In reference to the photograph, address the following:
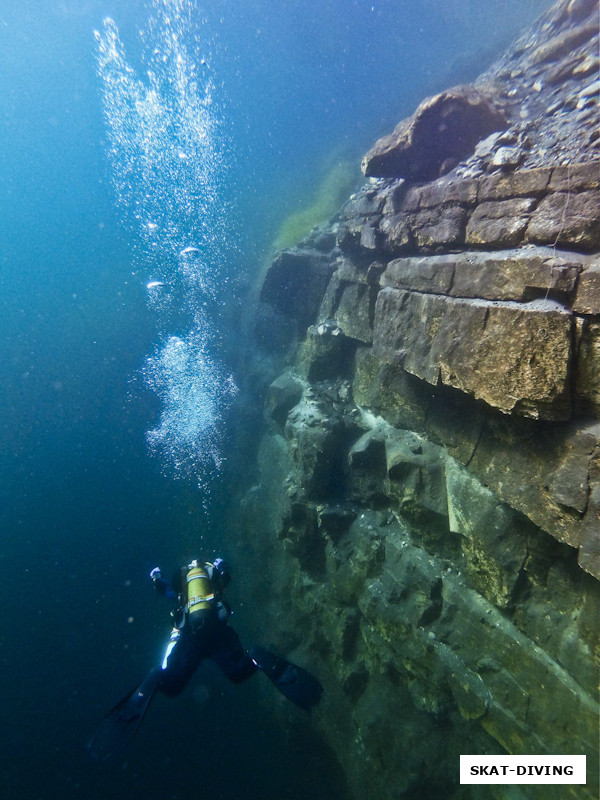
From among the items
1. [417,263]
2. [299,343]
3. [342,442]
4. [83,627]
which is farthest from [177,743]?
[417,263]

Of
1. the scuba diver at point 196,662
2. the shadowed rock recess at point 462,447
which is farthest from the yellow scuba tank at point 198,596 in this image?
the shadowed rock recess at point 462,447

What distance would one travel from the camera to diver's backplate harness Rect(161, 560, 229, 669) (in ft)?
17.3

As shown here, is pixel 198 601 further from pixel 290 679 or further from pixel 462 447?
pixel 462 447

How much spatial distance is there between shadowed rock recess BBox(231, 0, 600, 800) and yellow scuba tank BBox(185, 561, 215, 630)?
239 cm

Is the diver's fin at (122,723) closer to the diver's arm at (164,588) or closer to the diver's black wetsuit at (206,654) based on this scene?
the diver's black wetsuit at (206,654)

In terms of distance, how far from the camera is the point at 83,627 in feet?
46.8

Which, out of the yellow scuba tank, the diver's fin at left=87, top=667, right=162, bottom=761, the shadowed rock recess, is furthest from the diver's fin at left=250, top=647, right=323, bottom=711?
the diver's fin at left=87, top=667, right=162, bottom=761

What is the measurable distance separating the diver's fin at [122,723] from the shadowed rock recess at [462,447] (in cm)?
351

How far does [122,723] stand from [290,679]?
2.30 m

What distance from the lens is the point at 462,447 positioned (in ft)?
15.2

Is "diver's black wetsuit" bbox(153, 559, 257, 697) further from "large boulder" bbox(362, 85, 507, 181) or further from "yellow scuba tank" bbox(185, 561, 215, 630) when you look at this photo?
"large boulder" bbox(362, 85, 507, 181)

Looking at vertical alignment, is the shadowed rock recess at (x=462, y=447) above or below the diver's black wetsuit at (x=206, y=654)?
above

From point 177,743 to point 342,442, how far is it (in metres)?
9.88

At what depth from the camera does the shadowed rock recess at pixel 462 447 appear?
3.28 meters
